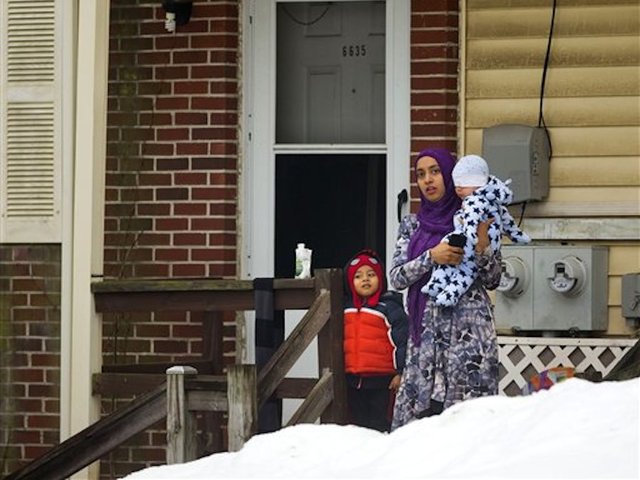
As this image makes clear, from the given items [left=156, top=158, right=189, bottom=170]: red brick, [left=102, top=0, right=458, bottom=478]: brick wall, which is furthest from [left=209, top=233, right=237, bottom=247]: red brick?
[left=156, top=158, right=189, bottom=170]: red brick

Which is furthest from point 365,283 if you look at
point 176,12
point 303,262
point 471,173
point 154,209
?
point 176,12

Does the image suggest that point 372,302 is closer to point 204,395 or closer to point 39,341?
point 204,395

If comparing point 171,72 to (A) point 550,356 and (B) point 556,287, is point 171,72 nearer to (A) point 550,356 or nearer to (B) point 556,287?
(B) point 556,287

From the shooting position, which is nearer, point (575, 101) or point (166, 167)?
point (575, 101)

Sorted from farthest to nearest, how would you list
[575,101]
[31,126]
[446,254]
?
[575,101] < [31,126] < [446,254]

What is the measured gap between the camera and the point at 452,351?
798cm

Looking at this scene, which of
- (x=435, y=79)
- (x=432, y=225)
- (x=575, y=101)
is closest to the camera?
(x=432, y=225)

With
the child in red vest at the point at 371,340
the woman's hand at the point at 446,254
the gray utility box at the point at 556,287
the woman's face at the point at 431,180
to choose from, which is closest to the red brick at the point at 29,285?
the child in red vest at the point at 371,340

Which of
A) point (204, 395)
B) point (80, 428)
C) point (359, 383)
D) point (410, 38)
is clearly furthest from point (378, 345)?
point (410, 38)

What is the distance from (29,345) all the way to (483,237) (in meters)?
2.67

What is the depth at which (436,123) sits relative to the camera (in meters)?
10.2

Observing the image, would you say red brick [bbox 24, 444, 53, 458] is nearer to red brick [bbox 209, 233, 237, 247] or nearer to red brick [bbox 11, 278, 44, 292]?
red brick [bbox 11, 278, 44, 292]

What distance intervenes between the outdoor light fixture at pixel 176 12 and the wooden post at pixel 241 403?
2996mm

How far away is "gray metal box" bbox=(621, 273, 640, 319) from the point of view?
9422mm
